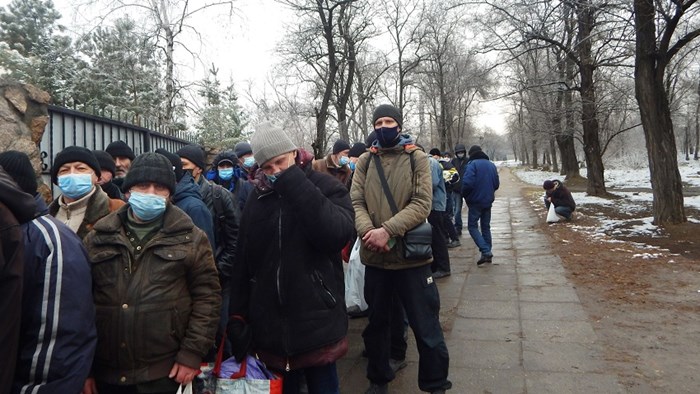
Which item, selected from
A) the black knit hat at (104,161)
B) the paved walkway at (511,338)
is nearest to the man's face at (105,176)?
the black knit hat at (104,161)

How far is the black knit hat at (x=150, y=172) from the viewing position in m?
2.30

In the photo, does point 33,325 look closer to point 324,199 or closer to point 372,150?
point 324,199

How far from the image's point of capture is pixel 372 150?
3.23 meters

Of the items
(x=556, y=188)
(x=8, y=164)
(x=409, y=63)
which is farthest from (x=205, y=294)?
(x=409, y=63)

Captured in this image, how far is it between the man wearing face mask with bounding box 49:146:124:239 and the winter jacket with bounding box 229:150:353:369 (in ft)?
3.44

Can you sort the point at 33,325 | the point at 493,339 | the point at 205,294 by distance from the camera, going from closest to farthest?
the point at 33,325
the point at 205,294
the point at 493,339

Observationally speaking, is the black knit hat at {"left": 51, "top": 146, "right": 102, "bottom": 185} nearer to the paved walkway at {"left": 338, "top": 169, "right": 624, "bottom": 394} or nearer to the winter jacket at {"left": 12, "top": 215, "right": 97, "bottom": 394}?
the winter jacket at {"left": 12, "top": 215, "right": 97, "bottom": 394}

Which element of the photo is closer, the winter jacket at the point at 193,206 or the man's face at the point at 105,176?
the winter jacket at the point at 193,206

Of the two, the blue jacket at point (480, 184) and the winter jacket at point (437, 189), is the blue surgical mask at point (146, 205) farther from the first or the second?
the blue jacket at point (480, 184)

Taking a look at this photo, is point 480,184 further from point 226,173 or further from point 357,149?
point 226,173

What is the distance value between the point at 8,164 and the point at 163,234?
2.25 feet

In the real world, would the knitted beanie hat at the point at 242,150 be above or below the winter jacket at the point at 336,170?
above

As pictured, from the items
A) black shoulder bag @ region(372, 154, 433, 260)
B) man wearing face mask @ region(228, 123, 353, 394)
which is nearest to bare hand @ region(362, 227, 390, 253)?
black shoulder bag @ region(372, 154, 433, 260)

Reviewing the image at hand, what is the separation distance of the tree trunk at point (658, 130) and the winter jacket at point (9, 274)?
10346 mm
